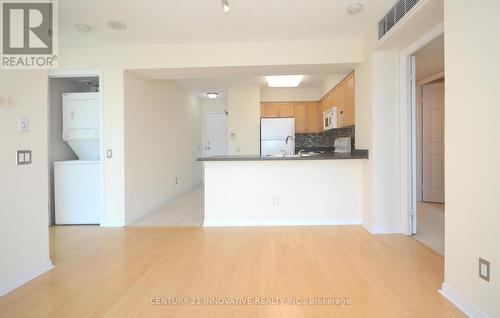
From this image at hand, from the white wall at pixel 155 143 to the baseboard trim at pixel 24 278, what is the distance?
57.2 inches

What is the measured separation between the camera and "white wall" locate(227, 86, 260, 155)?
631cm

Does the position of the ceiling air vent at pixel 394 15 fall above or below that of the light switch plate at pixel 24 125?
above

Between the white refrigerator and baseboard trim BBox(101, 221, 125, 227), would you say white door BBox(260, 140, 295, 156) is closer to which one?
the white refrigerator

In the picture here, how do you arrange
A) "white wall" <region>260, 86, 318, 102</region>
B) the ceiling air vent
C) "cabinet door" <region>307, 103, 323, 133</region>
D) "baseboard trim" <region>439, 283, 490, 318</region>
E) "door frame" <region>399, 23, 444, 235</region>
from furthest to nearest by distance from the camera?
1. "white wall" <region>260, 86, 318, 102</region>
2. "cabinet door" <region>307, 103, 323, 133</region>
3. "door frame" <region>399, 23, 444, 235</region>
4. the ceiling air vent
5. "baseboard trim" <region>439, 283, 490, 318</region>

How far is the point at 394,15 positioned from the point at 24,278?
4.15 meters

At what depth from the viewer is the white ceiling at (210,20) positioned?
268cm

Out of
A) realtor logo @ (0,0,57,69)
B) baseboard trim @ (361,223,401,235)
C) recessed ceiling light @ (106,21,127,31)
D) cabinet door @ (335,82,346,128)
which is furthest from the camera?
cabinet door @ (335,82,346,128)

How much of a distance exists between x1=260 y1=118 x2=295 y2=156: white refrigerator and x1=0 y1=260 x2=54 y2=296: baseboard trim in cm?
448

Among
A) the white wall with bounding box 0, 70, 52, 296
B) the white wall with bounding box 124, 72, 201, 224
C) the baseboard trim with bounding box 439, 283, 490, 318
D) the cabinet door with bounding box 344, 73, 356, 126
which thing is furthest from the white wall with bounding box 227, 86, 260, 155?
the baseboard trim with bounding box 439, 283, 490, 318

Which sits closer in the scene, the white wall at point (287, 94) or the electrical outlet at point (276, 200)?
the electrical outlet at point (276, 200)

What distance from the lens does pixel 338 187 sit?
380cm

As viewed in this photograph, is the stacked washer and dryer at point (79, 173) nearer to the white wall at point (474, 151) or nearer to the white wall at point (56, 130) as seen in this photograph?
the white wall at point (56, 130)

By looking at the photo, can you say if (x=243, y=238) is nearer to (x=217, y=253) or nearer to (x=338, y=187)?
(x=217, y=253)

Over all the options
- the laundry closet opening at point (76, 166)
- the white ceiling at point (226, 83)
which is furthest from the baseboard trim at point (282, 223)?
the white ceiling at point (226, 83)
